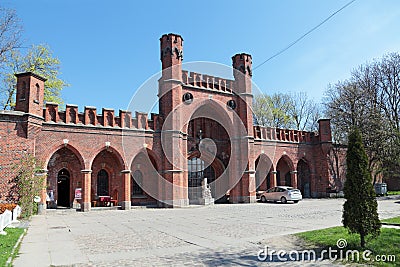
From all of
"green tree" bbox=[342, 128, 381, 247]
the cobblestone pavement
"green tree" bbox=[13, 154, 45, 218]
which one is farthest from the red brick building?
"green tree" bbox=[342, 128, 381, 247]

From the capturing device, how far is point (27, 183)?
16.2 meters

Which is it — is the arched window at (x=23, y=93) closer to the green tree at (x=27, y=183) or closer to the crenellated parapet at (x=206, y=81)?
the green tree at (x=27, y=183)

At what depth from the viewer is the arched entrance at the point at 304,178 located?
3117 centimetres

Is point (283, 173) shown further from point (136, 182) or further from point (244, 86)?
point (136, 182)

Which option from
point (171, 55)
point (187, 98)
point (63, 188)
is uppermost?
point (171, 55)

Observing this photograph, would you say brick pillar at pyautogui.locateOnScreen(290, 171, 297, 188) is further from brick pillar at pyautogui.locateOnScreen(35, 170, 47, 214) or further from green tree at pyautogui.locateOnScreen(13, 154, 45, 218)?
green tree at pyautogui.locateOnScreen(13, 154, 45, 218)

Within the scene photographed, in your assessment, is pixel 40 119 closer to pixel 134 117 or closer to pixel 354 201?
pixel 134 117

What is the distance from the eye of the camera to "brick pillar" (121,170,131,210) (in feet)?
69.5

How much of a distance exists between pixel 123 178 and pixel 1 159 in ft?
24.3

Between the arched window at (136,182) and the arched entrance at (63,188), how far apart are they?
4.32 m

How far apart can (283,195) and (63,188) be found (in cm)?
1500

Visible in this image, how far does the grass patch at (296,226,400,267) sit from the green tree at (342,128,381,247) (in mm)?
282

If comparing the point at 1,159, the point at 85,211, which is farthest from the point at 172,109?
the point at 1,159

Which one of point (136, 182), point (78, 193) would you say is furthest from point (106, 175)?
point (78, 193)
